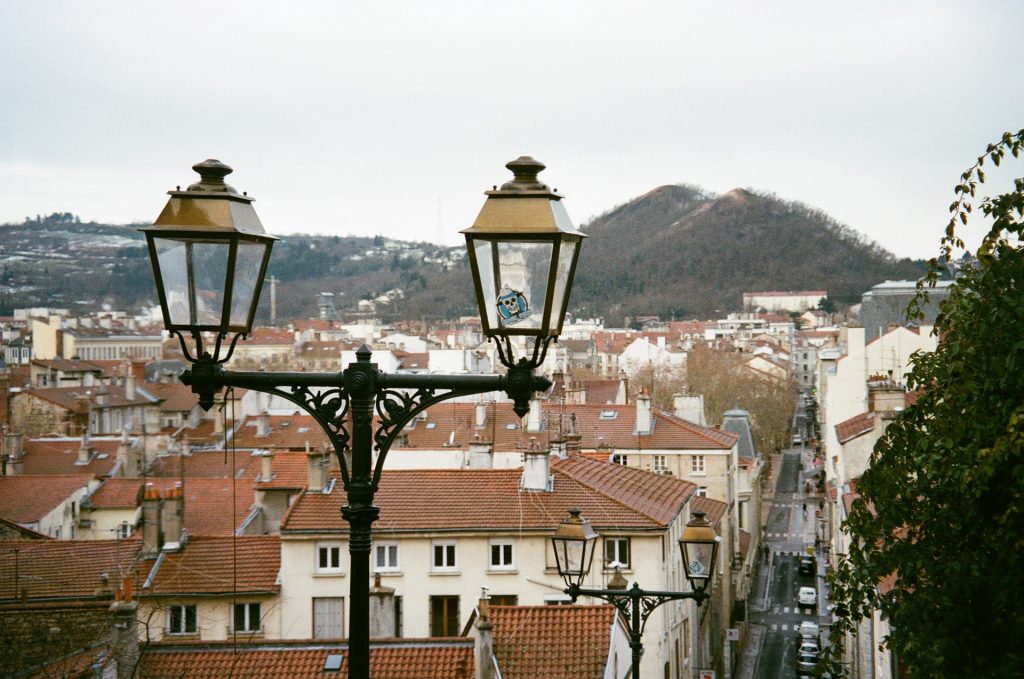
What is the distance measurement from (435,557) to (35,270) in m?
113

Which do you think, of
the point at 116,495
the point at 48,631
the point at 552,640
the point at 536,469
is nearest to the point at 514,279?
the point at 552,640

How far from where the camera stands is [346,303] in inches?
5945

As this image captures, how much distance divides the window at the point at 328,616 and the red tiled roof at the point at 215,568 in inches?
36.2

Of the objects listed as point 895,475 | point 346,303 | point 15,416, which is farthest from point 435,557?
point 346,303

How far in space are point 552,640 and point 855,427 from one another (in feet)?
70.7

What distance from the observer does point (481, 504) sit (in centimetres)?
2377

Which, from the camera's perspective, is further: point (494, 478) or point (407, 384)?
point (494, 478)

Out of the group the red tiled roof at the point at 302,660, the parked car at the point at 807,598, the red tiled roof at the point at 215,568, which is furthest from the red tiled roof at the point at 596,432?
the red tiled roof at the point at 302,660

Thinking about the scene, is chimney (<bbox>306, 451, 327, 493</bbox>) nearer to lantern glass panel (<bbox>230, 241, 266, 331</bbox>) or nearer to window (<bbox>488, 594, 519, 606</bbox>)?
window (<bbox>488, 594, 519, 606</bbox>)

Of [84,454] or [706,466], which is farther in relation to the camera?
[84,454]

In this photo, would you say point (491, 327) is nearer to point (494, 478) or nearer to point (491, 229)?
point (491, 229)

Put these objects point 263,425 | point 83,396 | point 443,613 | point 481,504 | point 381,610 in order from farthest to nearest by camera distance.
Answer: point 83,396
point 263,425
point 481,504
point 443,613
point 381,610

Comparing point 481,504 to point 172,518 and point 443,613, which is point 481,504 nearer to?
point 443,613

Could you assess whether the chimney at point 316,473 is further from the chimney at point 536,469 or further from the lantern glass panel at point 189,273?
the lantern glass panel at point 189,273
